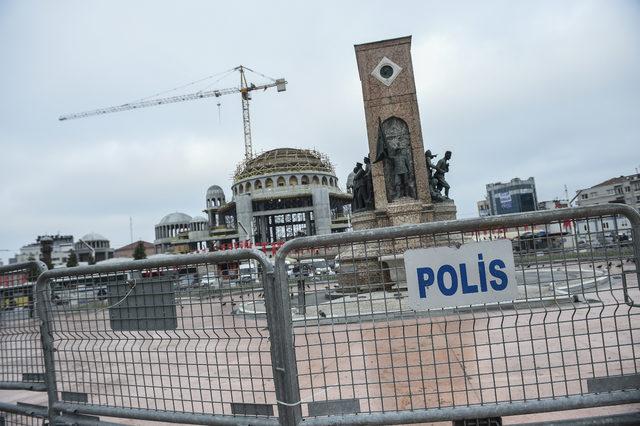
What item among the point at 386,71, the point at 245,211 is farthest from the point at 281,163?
the point at 386,71

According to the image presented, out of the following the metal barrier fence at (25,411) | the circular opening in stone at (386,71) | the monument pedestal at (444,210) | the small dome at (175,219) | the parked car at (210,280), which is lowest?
the metal barrier fence at (25,411)

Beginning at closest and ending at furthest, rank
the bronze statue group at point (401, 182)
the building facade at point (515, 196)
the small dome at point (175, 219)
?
the bronze statue group at point (401, 182) < the building facade at point (515, 196) < the small dome at point (175, 219)

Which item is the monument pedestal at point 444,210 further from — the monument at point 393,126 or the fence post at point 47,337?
the fence post at point 47,337

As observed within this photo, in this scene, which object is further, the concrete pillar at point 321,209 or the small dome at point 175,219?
the small dome at point 175,219

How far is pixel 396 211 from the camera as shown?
41.8 ft

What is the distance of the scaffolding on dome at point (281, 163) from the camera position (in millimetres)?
83250

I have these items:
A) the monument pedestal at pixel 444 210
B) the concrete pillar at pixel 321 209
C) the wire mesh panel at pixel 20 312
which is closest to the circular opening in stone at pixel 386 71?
the monument pedestal at pixel 444 210

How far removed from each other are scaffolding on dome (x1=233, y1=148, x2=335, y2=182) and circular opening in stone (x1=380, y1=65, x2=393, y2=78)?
69.8 meters

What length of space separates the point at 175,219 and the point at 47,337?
397 ft

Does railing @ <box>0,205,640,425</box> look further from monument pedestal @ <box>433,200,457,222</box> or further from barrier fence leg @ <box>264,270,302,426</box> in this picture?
monument pedestal @ <box>433,200,457,222</box>

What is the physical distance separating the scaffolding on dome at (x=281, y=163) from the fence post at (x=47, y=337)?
261 feet

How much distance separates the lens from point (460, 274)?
2.69 meters

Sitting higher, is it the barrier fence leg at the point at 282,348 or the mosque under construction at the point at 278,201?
the mosque under construction at the point at 278,201

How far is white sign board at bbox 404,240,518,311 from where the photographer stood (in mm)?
2670
